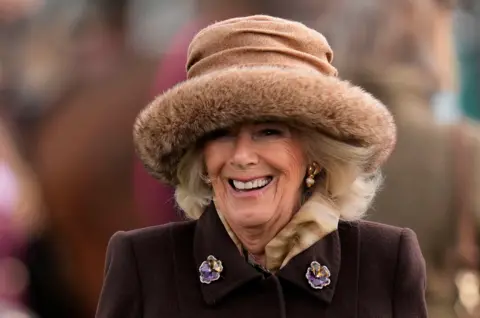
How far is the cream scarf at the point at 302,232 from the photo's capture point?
1843 mm

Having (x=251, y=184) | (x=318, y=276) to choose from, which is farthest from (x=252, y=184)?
(x=318, y=276)

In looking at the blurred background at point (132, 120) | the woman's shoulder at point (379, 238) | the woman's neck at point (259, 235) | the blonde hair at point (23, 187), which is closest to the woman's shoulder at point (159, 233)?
the woman's neck at point (259, 235)

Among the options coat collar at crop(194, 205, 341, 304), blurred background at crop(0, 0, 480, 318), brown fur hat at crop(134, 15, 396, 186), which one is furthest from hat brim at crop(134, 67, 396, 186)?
blurred background at crop(0, 0, 480, 318)

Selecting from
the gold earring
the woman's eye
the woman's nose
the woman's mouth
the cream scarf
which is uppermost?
the woman's eye

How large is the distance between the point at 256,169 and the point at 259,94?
0.18 metres

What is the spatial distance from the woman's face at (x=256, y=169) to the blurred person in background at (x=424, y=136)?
1495mm

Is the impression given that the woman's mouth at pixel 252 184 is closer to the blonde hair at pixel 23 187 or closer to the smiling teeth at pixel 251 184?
the smiling teeth at pixel 251 184

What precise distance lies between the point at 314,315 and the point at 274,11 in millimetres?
1692

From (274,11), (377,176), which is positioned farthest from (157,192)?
(377,176)

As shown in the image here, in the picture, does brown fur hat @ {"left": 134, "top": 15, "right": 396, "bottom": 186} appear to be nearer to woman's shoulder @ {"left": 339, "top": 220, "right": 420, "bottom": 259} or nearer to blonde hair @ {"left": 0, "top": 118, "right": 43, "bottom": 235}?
woman's shoulder @ {"left": 339, "top": 220, "right": 420, "bottom": 259}

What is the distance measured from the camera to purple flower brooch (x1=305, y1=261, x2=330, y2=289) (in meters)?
1.82

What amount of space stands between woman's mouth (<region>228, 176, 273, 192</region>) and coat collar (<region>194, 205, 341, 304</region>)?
15 cm

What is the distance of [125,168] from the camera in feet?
10.6

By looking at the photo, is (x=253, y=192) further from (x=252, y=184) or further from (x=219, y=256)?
(x=219, y=256)
